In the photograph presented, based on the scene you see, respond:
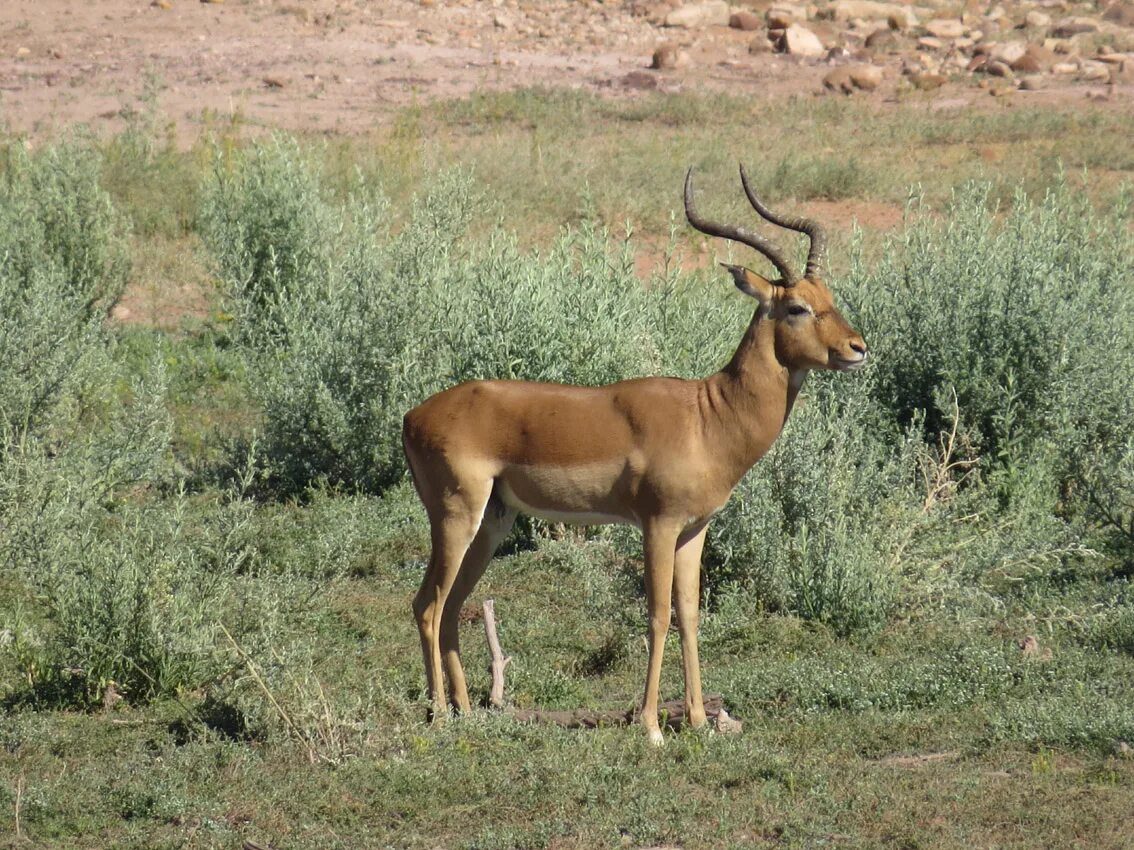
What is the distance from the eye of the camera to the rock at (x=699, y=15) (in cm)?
3322

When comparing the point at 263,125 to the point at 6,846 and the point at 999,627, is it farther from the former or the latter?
the point at 6,846

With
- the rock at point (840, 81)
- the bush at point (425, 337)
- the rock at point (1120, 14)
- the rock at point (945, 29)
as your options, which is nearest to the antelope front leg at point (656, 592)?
the bush at point (425, 337)

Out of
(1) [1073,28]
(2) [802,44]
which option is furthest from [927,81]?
(1) [1073,28]

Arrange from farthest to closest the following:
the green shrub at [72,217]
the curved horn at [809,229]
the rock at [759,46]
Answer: the rock at [759,46]
the green shrub at [72,217]
the curved horn at [809,229]

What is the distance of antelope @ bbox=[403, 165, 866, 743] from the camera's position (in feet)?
22.2

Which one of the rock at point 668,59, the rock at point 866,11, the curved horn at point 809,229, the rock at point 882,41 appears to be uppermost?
the curved horn at point 809,229

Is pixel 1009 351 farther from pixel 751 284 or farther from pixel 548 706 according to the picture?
pixel 548 706

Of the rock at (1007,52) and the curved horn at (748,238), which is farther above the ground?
the curved horn at (748,238)

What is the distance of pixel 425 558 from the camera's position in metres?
9.57

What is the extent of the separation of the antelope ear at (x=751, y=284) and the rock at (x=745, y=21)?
1057 inches

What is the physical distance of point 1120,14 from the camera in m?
34.0

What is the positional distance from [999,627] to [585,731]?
2582 millimetres

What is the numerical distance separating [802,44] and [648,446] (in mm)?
25588

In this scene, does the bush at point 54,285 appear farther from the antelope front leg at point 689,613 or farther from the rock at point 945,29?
the rock at point 945,29
